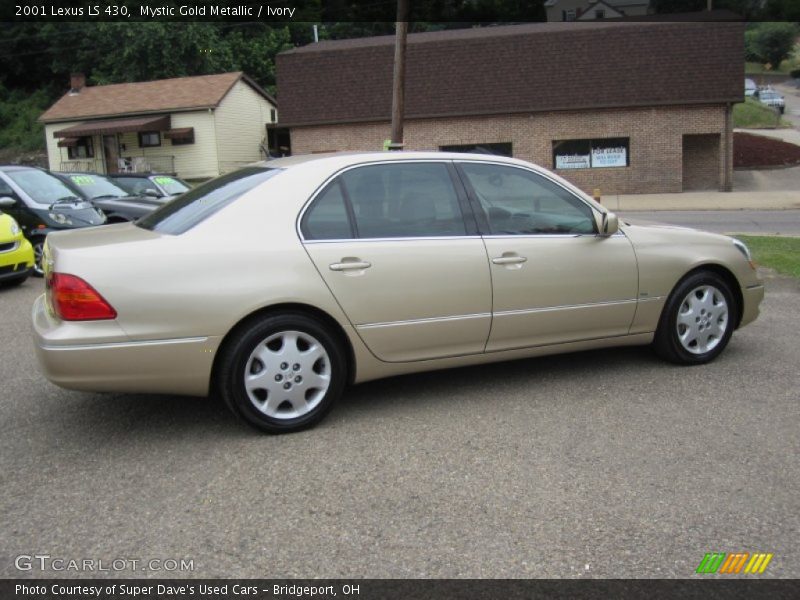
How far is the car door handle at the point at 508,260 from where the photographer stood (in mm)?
4945

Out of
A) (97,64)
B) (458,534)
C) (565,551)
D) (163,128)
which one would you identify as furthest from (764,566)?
(97,64)

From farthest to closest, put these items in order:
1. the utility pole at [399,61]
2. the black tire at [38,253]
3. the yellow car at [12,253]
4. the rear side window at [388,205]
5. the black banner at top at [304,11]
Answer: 1. the black banner at top at [304,11]
2. the utility pole at [399,61]
3. the black tire at [38,253]
4. the yellow car at [12,253]
5. the rear side window at [388,205]

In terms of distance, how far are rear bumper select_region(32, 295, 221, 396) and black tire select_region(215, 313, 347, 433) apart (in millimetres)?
129

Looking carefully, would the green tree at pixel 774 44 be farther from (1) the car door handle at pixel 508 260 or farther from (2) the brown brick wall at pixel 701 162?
(1) the car door handle at pixel 508 260

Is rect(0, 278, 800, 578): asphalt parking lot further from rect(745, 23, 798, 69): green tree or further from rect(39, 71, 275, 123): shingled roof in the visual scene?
rect(745, 23, 798, 69): green tree

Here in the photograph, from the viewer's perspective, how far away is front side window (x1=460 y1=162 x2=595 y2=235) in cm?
511

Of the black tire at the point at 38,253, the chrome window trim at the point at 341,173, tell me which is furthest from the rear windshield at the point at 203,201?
the black tire at the point at 38,253

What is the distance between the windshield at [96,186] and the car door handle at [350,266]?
10.2 meters

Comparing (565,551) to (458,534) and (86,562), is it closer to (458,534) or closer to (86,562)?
(458,534)

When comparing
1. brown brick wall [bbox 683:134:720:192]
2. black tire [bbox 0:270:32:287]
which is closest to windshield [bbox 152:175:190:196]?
black tire [bbox 0:270:32:287]

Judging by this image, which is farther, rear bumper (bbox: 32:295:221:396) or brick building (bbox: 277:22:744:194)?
brick building (bbox: 277:22:744:194)

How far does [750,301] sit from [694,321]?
537 millimetres

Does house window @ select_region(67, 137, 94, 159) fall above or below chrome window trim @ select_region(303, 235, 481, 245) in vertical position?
below
